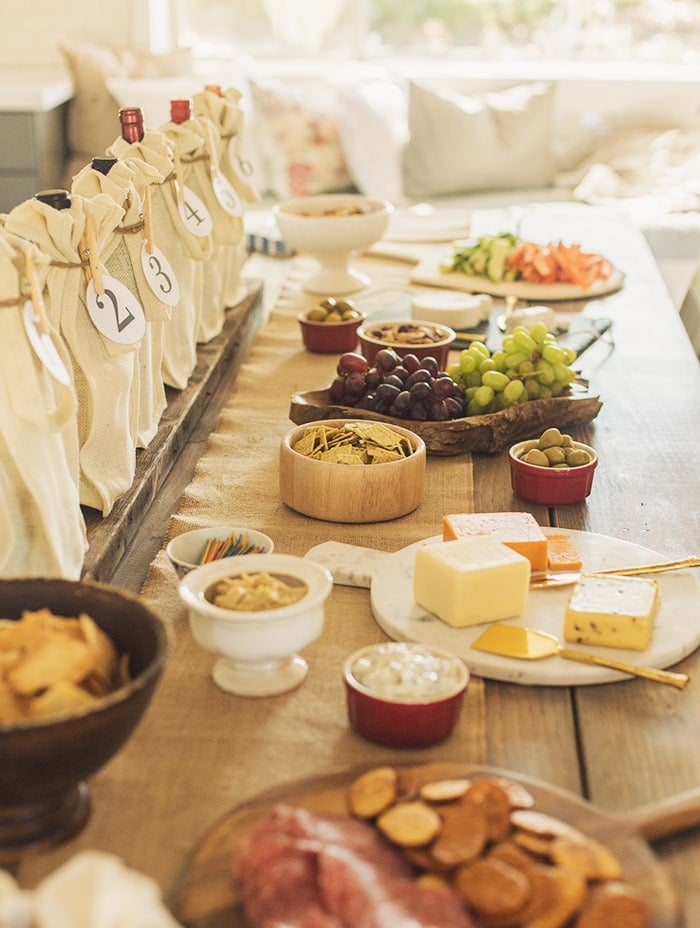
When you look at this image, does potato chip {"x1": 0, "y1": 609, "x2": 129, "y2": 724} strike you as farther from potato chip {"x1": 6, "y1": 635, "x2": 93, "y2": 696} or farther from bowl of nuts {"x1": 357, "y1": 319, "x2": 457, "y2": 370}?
bowl of nuts {"x1": 357, "y1": 319, "x2": 457, "y2": 370}

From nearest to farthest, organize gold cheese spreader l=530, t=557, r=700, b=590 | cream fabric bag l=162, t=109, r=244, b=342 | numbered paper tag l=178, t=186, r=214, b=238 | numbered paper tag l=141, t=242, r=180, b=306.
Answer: gold cheese spreader l=530, t=557, r=700, b=590 → numbered paper tag l=141, t=242, r=180, b=306 → numbered paper tag l=178, t=186, r=214, b=238 → cream fabric bag l=162, t=109, r=244, b=342

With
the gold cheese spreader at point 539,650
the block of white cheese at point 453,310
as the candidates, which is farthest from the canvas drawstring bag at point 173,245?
the gold cheese spreader at point 539,650

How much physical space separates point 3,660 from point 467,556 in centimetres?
49

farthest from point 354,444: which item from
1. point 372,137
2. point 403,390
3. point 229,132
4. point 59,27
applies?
point 59,27

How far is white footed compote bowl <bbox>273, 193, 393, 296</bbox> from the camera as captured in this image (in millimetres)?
2500

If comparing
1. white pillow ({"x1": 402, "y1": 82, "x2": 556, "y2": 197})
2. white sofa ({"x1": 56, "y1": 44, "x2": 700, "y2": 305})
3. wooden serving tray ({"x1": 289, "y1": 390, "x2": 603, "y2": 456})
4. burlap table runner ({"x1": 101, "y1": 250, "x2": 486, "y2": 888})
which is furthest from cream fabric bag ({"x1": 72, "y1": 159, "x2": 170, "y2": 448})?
white pillow ({"x1": 402, "y1": 82, "x2": 556, "y2": 197})

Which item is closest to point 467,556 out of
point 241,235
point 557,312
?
point 241,235

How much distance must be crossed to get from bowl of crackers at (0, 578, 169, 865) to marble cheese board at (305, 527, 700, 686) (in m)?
0.35

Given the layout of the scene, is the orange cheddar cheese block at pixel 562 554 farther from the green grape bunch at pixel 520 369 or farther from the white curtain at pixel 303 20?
the white curtain at pixel 303 20

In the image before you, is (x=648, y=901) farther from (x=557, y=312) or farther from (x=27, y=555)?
(x=557, y=312)

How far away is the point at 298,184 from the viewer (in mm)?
4605

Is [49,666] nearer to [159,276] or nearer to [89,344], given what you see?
[89,344]

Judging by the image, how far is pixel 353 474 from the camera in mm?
1479

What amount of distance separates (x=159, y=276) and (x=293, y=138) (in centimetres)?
308
